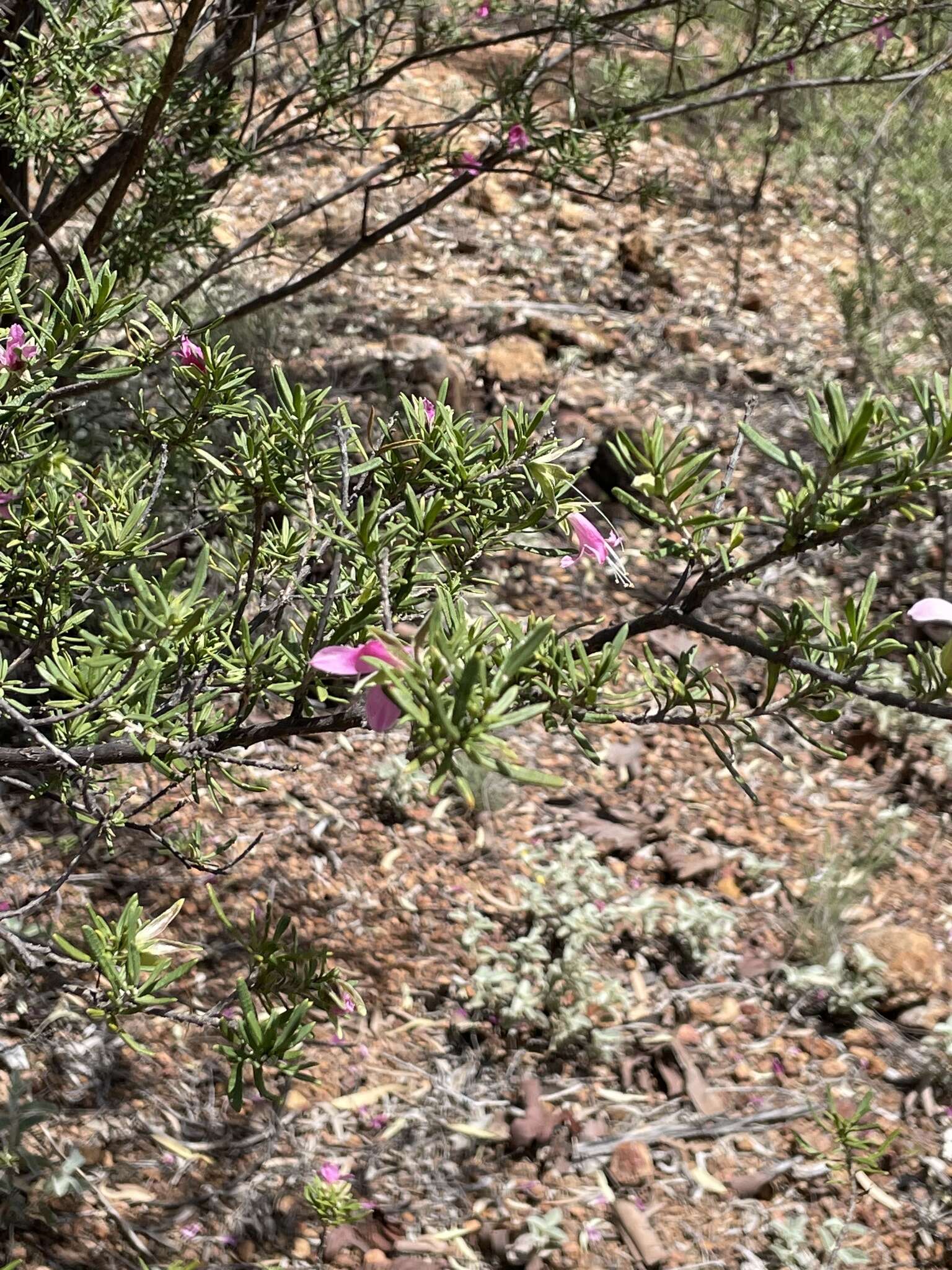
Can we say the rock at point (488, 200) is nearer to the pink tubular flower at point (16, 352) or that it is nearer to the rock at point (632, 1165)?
the rock at point (632, 1165)

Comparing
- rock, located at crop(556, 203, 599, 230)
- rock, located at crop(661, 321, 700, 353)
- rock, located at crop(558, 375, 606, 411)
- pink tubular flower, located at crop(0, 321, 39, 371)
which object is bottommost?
rock, located at crop(558, 375, 606, 411)

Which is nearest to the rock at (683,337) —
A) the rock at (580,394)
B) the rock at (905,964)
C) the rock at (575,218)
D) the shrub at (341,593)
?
the rock at (580,394)

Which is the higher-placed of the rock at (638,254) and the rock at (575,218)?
the rock at (575,218)

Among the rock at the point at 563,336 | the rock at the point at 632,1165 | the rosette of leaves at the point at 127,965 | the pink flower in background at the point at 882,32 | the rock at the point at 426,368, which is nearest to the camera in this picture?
the rosette of leaves at the point at 127,965

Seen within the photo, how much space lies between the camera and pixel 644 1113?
7.54ft

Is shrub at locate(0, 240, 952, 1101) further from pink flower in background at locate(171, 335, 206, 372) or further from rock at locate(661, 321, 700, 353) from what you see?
rock at locate(661, 321, 700, 353)

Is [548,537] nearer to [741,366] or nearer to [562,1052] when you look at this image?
[741,366]

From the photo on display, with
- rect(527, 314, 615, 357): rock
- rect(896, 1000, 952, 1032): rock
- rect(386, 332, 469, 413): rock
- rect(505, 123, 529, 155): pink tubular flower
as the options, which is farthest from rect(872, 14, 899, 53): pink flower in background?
rect(896, 1000, 952, 1032): rock

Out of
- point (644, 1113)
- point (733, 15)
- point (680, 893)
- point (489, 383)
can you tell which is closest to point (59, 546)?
point (644, 1113)

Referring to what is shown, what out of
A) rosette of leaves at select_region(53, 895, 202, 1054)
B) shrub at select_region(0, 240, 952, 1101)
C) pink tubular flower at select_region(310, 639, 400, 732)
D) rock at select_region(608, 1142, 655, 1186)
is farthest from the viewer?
rock at select_region(608, 1142, 655, 1186)

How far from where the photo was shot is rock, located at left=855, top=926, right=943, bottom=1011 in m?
2.58

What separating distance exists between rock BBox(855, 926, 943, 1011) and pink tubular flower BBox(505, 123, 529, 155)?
2.13 m

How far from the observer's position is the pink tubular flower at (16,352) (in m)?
1.14

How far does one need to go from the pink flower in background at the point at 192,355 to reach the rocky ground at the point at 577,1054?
101 cm
